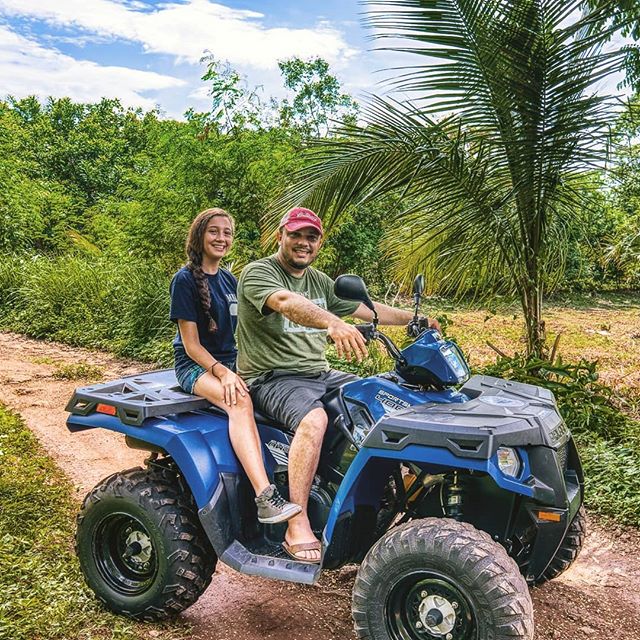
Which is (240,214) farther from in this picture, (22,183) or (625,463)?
(22,183)

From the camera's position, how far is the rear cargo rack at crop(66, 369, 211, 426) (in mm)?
3355

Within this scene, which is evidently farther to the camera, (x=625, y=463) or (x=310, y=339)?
(x=625, y=463)

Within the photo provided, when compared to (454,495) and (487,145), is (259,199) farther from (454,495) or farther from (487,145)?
(454,495)

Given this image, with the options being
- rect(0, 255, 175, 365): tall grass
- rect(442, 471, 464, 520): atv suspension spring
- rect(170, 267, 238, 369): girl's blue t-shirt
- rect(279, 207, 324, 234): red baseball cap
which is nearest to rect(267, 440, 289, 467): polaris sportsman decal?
rect(170, 267, 238, 369): girl's blue t-shirt

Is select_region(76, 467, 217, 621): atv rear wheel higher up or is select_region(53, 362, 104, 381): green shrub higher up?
select_region(76, 467, 217, 621): atv rear wheel

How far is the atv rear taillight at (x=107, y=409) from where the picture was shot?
348 centimetres

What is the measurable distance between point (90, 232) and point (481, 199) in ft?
58.8

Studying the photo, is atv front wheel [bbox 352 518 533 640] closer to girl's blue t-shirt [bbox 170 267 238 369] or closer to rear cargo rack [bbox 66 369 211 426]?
rear cargo rack [bbox 66 369 211 426]

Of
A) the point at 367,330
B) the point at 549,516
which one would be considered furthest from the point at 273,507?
the point at 549,516

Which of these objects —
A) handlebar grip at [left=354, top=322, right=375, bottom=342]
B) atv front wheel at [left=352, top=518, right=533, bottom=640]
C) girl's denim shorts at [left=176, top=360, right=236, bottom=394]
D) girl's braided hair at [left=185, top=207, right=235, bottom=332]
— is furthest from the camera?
girl's braided hair at [left=185, top=207, right=235, bottom=332]

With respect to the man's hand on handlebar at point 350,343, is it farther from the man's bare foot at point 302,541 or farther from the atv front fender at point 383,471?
the man's bare foot at point 302,541

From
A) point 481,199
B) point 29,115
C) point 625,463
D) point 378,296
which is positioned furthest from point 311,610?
point 29,115

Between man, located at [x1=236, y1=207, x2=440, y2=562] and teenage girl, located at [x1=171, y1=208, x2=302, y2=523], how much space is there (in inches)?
4.7

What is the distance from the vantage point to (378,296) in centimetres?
1352
